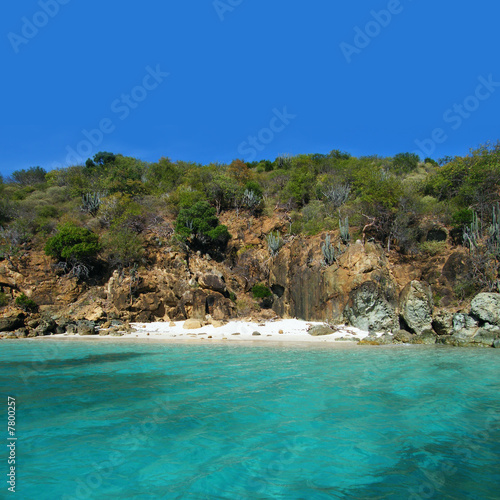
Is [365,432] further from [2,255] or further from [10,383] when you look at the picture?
[2,255]

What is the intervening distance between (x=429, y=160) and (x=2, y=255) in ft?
179

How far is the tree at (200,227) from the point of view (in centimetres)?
2912

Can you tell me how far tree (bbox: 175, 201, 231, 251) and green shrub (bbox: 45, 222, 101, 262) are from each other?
21.9ft

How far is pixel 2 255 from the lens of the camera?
2656 centimetres

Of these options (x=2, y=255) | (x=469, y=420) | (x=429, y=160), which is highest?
(x=429, y=160)

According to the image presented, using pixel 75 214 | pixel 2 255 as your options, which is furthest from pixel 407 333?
pixel 75 214

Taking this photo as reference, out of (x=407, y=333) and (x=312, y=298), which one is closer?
(x=407, y=333)

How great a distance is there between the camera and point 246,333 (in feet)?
64.7

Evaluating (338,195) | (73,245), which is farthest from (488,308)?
(73,245)

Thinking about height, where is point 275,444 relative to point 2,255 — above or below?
below

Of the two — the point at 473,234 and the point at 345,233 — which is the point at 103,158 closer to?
the point at 345,233

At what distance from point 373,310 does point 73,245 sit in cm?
2162

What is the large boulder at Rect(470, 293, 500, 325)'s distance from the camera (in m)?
15.9

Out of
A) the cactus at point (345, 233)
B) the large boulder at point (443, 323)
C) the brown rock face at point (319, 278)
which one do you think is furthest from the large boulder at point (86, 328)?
the large boulder at point (443, 323)
